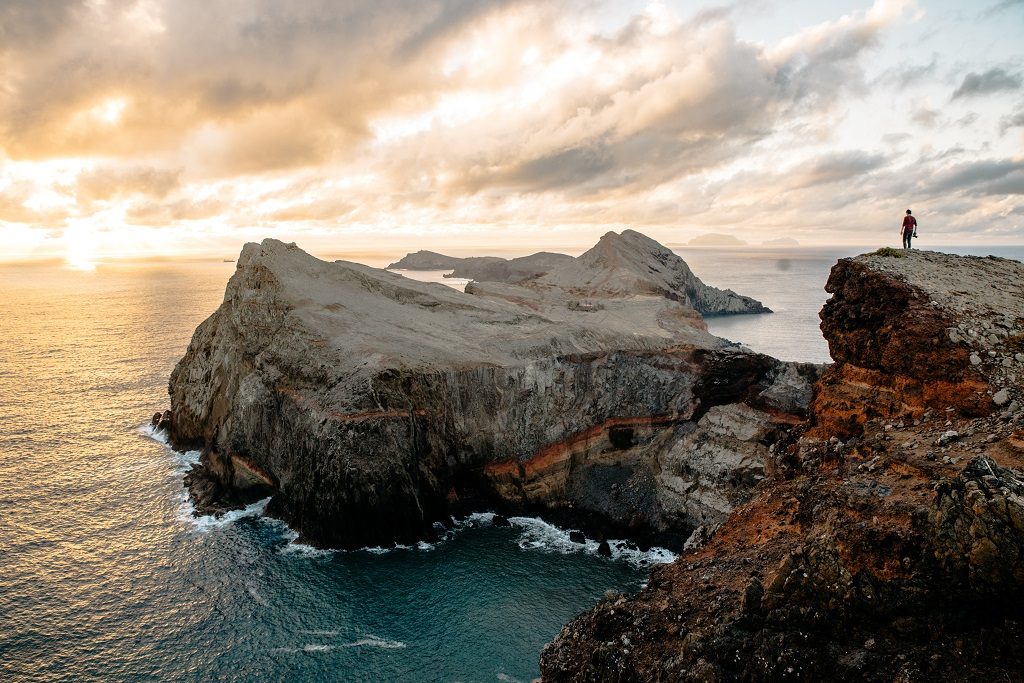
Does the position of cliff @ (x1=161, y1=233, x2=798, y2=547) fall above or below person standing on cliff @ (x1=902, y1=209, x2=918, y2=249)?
below

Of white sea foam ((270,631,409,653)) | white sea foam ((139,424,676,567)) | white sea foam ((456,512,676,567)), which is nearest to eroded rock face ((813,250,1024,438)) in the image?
white sea foam ((456,512,676,567))

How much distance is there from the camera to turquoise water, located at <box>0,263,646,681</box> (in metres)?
33.3

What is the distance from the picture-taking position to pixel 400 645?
3528 centimetres

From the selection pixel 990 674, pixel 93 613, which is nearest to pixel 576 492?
pixel 93 613

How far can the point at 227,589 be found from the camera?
39594 mm

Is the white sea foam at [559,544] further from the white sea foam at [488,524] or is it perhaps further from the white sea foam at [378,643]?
the white sea foam at [378,643]

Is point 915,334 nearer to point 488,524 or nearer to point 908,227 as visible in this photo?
point 908,227

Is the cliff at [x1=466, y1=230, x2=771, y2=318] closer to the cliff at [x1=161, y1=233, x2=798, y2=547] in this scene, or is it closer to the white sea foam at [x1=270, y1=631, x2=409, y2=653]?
the cliff at [x1=161, y1=233, x2=798, y2=547]

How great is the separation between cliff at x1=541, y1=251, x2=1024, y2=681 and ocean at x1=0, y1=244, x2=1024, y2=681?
63.2 ft

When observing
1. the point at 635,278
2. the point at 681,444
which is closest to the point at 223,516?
the point at 681,444

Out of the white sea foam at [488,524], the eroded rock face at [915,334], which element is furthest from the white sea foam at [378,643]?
the eroded rock face at [915,334]

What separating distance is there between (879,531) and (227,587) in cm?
3949

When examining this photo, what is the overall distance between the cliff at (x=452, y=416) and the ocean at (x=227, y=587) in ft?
10.7

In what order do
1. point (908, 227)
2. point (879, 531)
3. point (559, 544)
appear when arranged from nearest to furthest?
point (879, 531), point (908, 227), point (559, 544)
